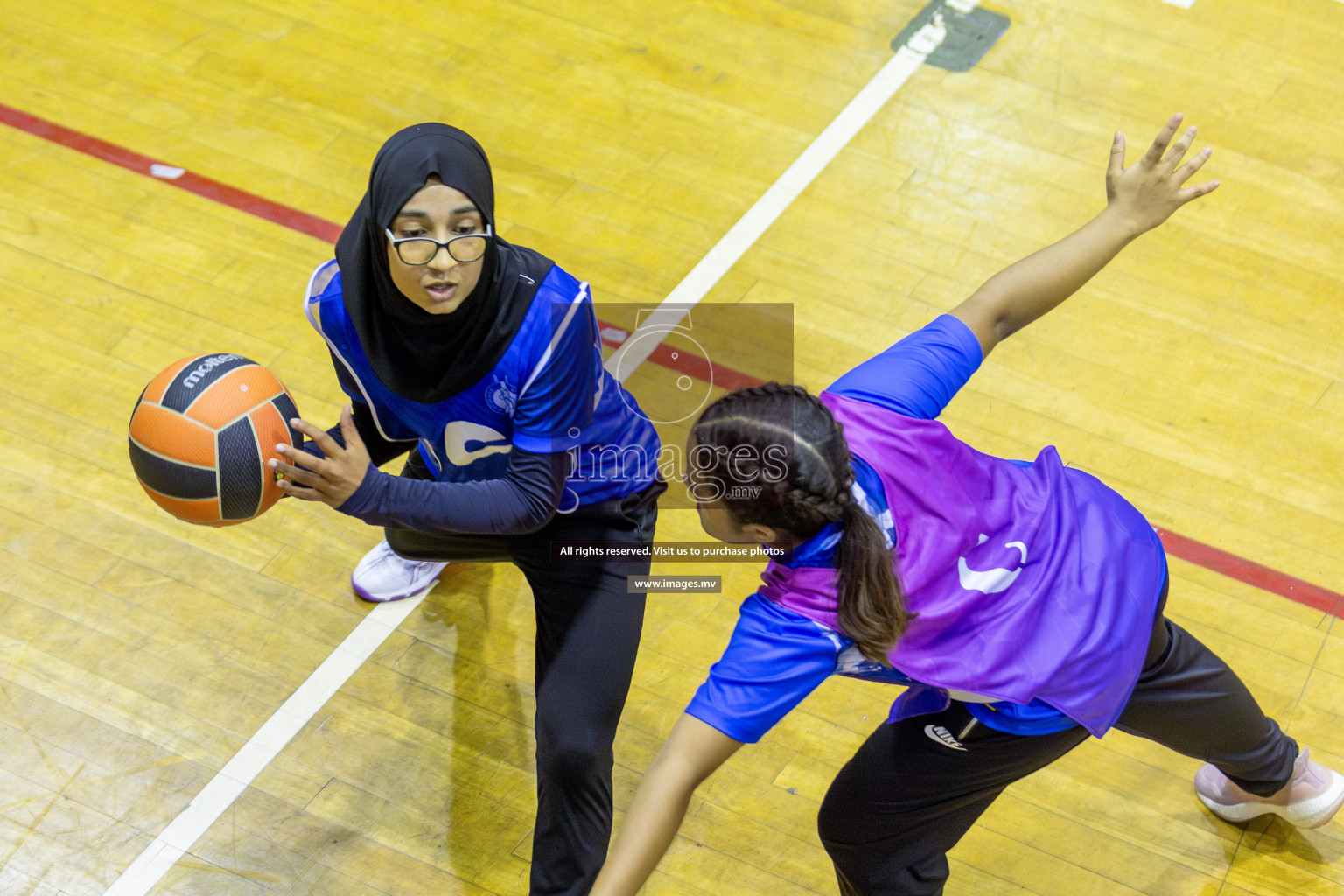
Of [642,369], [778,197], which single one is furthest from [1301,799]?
[778,197]

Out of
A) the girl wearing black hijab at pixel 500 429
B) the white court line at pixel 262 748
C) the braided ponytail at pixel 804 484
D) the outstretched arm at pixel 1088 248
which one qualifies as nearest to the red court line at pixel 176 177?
the white court line at pixel 262 748

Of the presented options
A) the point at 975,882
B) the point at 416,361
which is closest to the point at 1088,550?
the point at 975,882

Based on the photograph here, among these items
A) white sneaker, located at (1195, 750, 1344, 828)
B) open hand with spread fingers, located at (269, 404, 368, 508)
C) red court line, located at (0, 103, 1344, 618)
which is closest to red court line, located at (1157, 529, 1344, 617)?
red court line, located at (0, 103, 1344, 618)

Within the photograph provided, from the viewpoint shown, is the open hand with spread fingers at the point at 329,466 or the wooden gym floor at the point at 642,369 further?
the wooden gym floor at the point at 642,369

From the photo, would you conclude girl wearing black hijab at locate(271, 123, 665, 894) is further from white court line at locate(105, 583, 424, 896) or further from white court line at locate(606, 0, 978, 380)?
white court line at locate(606, 0, 978, 380)

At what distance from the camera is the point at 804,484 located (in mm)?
2088

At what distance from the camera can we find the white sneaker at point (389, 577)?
3.69 meters

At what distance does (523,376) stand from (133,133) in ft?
10.6

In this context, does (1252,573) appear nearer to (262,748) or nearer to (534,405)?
(534,405)

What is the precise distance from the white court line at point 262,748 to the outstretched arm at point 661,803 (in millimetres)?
1566

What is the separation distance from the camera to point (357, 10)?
5777 mm

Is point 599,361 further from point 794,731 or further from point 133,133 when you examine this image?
point 133,133

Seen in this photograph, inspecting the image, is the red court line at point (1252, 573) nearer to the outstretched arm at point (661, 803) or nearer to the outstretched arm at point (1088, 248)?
the outstretched arm at point (1088, 248)

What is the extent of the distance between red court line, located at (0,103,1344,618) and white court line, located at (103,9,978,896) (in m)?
0.23
